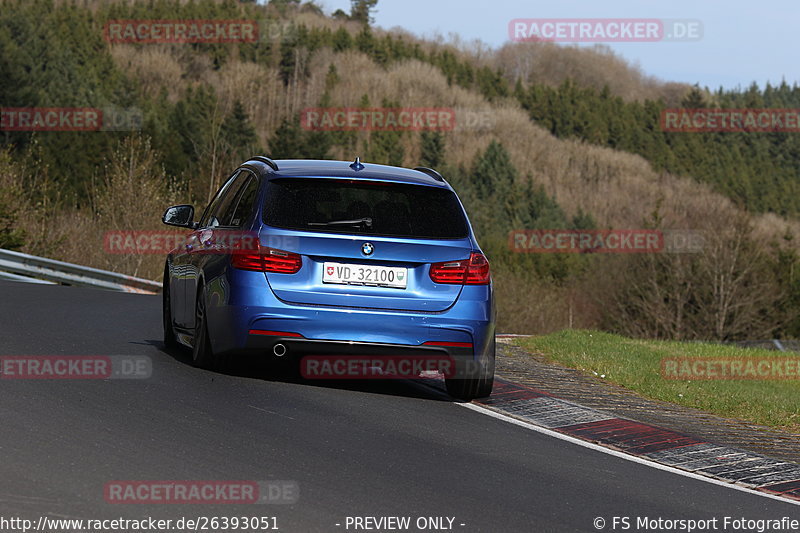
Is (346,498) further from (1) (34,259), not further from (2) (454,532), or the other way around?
(1) (34,259)

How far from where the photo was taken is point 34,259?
2284cm

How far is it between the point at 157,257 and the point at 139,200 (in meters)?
1.98

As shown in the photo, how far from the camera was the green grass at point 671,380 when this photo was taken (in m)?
10.5

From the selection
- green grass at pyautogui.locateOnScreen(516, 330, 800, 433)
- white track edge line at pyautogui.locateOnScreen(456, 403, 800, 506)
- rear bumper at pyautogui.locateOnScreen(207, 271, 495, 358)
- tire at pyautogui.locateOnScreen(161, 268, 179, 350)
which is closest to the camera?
white track edge line at pyautogui.locateOnScreen(456, 403, 800, 506)

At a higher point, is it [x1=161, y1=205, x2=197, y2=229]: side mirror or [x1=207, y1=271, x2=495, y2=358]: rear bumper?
[x1=161, y1=205, x2=197, y2=229]: side mirror

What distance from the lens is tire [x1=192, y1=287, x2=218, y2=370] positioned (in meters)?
9.42

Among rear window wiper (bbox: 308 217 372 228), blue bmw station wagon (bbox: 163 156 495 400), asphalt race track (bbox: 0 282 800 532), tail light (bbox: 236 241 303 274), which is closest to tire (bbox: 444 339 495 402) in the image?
blue bmw station wagon (bbox: 163 156 495 400)

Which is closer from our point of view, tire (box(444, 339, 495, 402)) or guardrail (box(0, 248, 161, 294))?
tire (box(444, 339, 495, 402))

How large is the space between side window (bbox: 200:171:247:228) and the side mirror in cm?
12

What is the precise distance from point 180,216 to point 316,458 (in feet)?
15.0

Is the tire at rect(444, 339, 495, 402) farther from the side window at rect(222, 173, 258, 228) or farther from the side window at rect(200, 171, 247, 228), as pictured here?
the side window at rect(200, 171, 247, 228)

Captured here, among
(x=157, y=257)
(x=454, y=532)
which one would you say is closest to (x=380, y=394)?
(x=454, y=532)

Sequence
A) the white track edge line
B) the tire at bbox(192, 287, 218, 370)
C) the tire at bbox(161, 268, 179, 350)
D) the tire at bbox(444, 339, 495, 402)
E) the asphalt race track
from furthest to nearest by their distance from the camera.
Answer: the tire at bbox(161, 268, 179, 350) < the tire at bbox(192, 287, 218, 370) < the tire at bbox(444, 339, 495, 402) < the white track edge line < the asphalt race track

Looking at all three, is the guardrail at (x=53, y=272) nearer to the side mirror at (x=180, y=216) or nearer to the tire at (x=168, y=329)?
the tire at (x=168, y=329)
